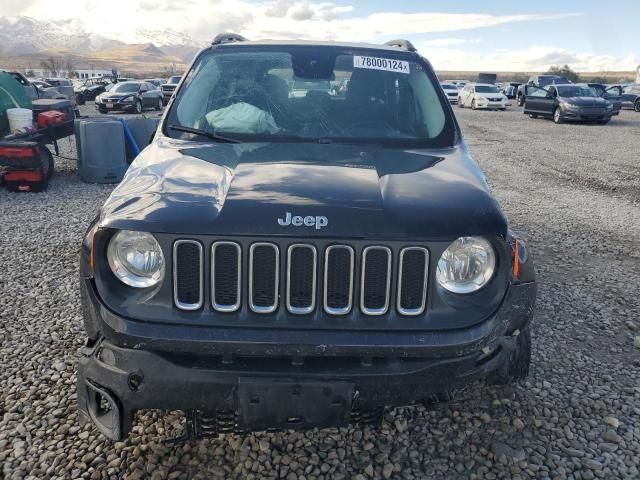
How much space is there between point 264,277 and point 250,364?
1.17 ft

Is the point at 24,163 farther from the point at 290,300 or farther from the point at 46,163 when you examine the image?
the point at 290,300

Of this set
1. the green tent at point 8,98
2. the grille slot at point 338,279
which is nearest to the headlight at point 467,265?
the grille slot at point 338,279

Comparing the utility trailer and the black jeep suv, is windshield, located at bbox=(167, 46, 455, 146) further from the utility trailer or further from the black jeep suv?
the utility trailer

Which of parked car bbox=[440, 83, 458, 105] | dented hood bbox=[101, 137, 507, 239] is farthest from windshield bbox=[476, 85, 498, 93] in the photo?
dented hood bbox=[101, 137, 507, 239]

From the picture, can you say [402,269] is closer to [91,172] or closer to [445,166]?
[445,166]

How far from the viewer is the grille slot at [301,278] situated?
2.29m

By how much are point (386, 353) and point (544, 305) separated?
9.74 feet

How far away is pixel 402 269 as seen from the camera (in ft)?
7.61

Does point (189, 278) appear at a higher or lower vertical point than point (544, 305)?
higher

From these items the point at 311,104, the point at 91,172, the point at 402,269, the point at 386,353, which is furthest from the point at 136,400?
the point at 91,172

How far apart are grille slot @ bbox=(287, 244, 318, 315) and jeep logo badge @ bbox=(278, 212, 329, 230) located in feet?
0.28

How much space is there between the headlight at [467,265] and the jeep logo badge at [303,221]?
54cm

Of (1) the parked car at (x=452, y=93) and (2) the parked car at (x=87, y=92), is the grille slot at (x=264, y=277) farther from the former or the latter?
(1) the parked car at (x=452, y=93)

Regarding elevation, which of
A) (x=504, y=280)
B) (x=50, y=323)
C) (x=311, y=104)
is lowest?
(x=50, y=323)
